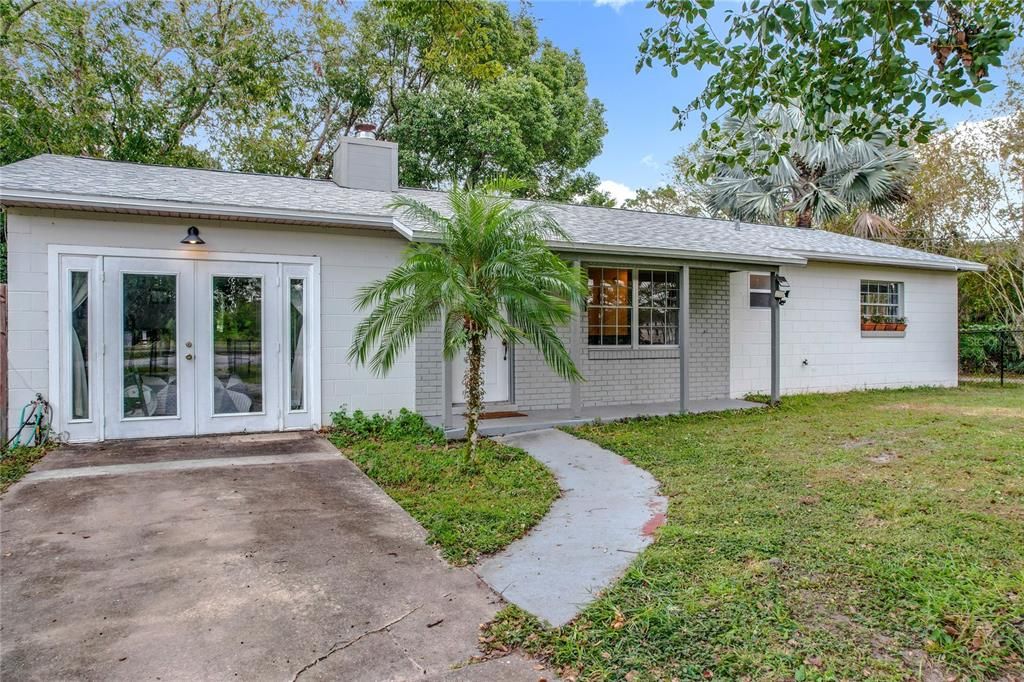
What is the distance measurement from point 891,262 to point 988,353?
677 cm

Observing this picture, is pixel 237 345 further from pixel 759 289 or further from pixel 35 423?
pixel 759 289

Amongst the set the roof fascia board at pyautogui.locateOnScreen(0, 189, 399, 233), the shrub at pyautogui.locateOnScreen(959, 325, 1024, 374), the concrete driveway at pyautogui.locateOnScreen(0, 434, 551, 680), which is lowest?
the concrete driveway at pyautogui.locateOnScreen(0, 434, 551, 680)

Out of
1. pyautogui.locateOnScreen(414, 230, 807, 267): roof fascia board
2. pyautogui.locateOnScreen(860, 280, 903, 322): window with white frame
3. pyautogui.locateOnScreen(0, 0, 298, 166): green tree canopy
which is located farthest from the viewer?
pyautogui.locateOnScreen(860, 280, 903, 322): window with white frame

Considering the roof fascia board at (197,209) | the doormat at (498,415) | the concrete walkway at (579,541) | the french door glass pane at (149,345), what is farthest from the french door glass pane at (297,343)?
the concrete walkway at (579,541)

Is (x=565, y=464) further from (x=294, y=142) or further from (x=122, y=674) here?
(x=294, y=142)

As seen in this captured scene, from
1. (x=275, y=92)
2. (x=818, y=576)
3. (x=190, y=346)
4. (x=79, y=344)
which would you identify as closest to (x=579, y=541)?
(x=818, y=576)

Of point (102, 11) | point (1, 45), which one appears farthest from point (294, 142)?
point (1, 45)

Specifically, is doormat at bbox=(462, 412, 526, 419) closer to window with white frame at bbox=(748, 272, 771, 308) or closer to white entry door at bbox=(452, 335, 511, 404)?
white entry door at bbox=(452, 335, 511, 404)

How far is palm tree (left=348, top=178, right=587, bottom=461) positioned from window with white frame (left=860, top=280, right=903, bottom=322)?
8826 millimetres

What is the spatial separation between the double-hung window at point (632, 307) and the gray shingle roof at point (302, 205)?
73 centimetres

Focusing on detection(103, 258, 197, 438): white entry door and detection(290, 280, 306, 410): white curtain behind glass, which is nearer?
detection(103, 258, 197, 438): white entry door

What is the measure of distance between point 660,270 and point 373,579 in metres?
7.62

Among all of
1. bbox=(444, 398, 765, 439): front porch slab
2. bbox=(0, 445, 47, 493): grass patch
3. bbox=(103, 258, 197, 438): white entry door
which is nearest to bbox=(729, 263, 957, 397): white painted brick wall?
bbox=(444, 398, 765, 439): front porch slab

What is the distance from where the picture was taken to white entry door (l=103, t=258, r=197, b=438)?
6.75m
